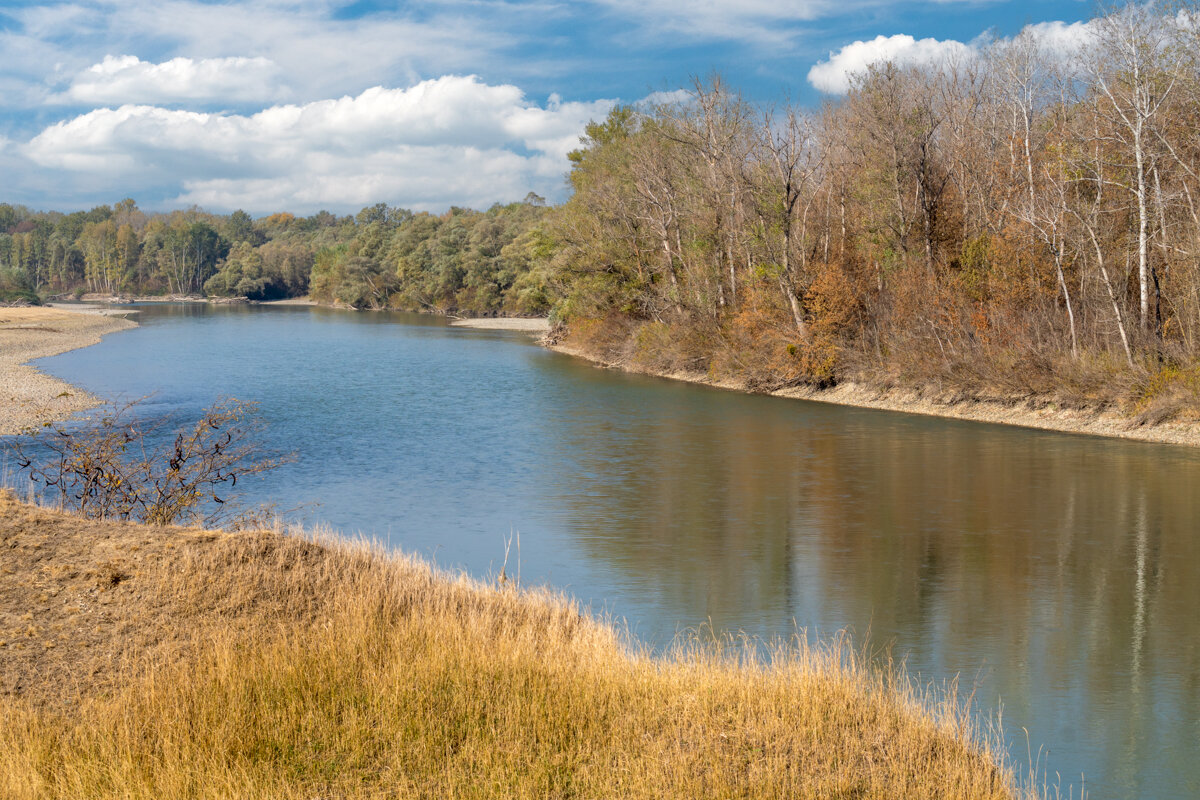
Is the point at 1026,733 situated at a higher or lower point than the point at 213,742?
lower

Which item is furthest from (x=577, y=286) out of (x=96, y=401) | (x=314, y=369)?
(x=96, y=401)

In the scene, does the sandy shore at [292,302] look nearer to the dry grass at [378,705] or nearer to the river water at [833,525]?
the river water at [833,525]

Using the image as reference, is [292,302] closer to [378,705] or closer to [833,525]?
[833,525]

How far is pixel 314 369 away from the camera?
2040 inches

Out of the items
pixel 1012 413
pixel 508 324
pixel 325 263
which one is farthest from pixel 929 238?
pixel 325 263

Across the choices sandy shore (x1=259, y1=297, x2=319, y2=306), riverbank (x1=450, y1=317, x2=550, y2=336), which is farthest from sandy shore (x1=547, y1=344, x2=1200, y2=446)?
sandy shore (x1=259, y1=297, x2=319, y2=306)

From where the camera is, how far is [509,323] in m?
97.1

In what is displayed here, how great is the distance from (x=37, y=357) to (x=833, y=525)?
49.8 metres

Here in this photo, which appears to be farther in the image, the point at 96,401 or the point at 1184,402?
the point at 96,401

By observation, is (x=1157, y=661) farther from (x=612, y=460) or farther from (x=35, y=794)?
(x=612, y=460)

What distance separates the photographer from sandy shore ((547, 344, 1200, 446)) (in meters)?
28.0

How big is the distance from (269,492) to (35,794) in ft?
51.7

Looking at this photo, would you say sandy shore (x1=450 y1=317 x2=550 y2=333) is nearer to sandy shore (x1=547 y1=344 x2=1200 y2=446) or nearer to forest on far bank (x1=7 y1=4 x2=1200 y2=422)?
forest on far bank (x1=7 y1=4 x2=1200 y2=422)

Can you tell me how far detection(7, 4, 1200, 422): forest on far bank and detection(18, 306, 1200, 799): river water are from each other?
9.57 ft
